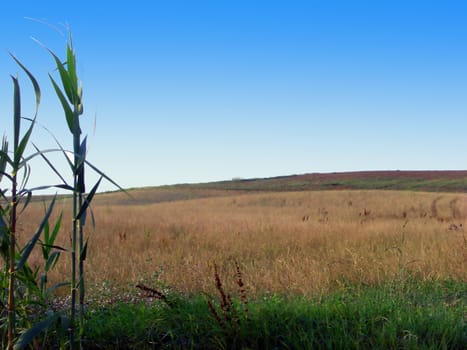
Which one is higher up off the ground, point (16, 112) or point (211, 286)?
point (16, 112)

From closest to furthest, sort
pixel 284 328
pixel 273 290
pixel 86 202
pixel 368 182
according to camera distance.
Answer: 1. pixel 86 202
2. pixel 284 328
3. pixel 273 290
4. pixel 368 182

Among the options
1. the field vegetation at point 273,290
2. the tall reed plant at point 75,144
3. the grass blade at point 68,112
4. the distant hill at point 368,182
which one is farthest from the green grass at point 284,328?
the distant hill at point 368,182

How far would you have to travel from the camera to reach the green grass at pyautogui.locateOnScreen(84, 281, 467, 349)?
3248mm

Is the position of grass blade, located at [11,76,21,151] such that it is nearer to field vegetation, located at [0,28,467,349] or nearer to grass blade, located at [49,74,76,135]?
field vegetation, located at [0,28,467,349]

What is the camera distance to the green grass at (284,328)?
3.25 metres

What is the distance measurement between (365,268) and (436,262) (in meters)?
1.08

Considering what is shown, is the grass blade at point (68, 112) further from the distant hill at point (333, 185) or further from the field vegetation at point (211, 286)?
the distant hill at point (333, 185)

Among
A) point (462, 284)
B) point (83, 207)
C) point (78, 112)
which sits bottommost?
point (462, 284)

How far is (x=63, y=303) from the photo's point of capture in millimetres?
4586

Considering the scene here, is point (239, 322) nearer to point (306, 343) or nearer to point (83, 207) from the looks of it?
point (306, 343)

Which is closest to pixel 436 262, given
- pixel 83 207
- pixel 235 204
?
pixel 83 207

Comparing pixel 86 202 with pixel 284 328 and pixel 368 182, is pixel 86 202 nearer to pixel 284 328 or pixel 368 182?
pixel 284 328

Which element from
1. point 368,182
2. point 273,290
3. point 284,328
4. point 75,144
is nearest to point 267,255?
point 273,290

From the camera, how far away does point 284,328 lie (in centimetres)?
343
